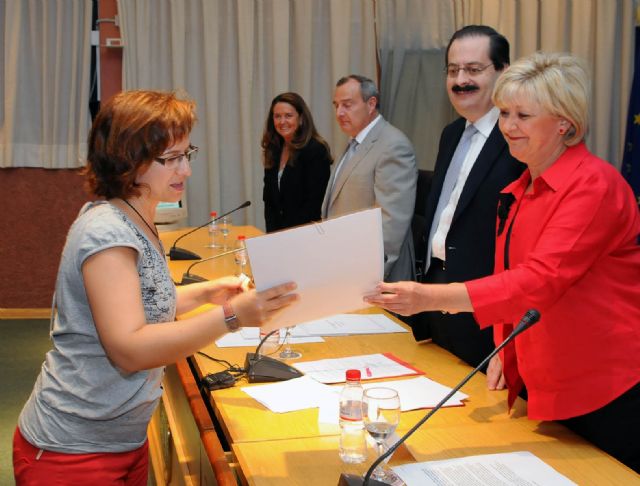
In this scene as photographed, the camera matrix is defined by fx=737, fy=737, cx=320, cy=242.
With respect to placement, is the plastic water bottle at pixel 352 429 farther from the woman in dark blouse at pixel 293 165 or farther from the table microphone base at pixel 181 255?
the woman in dark blouse at pixel 293 165

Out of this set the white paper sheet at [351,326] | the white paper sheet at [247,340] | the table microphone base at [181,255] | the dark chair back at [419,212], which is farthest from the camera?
the table microphone base at [181,255]

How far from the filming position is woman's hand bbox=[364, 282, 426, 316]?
5.85ft

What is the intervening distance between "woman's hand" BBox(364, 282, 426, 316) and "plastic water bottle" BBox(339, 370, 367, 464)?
0.72ft

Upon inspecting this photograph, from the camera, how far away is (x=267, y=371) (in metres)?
2.15

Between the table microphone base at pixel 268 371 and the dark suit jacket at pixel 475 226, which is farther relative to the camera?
the dark suit jacket at pixel 475 226

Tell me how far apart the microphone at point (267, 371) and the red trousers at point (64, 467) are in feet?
1.62

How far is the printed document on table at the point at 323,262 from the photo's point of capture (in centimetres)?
161

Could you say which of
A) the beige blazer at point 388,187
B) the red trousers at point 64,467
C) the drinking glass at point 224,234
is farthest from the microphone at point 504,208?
the drinking glass at point 224,234

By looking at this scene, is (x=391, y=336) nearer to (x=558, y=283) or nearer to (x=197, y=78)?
(x=558, y=283)

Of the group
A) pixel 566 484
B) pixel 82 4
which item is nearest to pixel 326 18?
pixel 82 4

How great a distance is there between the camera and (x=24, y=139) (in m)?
6.00

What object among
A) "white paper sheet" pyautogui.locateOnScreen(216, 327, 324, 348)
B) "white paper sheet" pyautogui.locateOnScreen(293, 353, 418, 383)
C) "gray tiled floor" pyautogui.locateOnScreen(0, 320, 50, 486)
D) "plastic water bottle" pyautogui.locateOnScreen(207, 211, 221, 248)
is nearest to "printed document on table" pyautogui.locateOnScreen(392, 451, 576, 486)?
"white paper sheet" pyautogui.locateOnScreen(293, 353, 418, 383)

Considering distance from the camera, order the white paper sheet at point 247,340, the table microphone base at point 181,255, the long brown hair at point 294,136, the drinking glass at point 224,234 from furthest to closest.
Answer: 1. the long brown hair at point 294,136
2. the drinking glass at point 224,234
3. the table microphone base at point 181,255
4. the white paper sheet at point 247,340

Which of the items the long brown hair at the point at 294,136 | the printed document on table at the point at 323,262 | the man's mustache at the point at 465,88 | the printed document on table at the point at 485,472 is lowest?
the printed document on table at the point at 485,472
